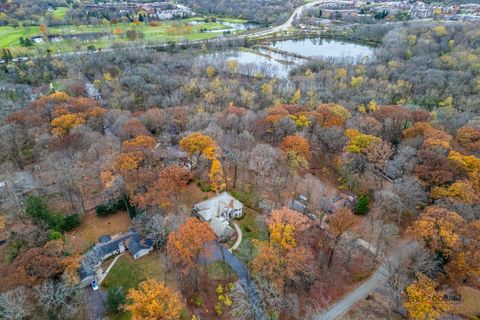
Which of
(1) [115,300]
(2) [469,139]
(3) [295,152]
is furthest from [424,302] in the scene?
(2) [469,139]

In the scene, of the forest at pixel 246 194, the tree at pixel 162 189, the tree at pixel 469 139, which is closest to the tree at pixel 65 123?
the forest at pixel 246 194

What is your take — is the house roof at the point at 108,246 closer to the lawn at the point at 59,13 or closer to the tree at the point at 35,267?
the tree at the point at 35,267

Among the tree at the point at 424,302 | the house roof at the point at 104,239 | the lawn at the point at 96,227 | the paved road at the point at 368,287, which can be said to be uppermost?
the tree at the point at 424,302

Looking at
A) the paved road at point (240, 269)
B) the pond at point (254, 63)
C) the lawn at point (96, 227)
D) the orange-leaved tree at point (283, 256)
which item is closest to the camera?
the paved road at point (240, 269)

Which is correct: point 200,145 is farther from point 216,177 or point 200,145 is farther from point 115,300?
point 115,300

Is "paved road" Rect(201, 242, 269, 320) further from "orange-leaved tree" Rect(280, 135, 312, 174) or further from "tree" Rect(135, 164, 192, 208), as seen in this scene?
"orange-leaved tree" Rect(280, 135, 312, 174)

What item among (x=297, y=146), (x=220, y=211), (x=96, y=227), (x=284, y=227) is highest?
(x=297, y=146)

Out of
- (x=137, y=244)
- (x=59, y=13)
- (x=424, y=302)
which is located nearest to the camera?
(x=424, y=302)
